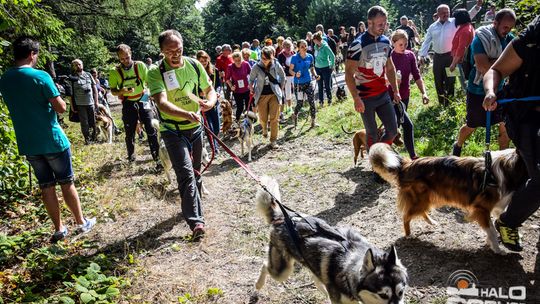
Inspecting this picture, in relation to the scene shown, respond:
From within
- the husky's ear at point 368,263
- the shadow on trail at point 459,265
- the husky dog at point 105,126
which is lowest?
the shadow on trail at point 459,265

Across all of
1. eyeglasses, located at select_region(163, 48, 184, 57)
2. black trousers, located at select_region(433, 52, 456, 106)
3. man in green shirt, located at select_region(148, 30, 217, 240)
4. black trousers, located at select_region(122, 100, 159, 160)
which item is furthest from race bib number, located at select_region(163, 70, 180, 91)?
black trousers, located at select_region(433, 52, 456, 106)

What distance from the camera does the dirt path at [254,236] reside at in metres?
3.29

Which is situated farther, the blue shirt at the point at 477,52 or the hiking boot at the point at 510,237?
the blue shirt at the point at 477,52

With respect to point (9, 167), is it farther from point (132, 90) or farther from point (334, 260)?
point (334, 260)

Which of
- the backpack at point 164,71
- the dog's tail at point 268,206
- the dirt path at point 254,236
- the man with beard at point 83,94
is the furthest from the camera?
the man with beard at point 83,94

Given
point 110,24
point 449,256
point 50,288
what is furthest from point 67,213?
point 110,24

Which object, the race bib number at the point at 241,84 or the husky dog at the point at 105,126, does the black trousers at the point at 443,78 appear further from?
the husky dog at the point at 105,126

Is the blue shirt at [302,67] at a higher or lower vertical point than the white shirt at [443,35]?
lower

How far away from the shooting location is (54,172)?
430cm

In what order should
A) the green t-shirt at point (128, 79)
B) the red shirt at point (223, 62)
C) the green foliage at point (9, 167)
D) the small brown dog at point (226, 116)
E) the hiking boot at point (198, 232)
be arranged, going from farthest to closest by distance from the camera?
the red shirt at point (223, 62) < the small brown dog at point (226, 116) < the green t-shirt at point (128, 79) < the green foliage at point (9, 167) < the hiking boot at point (198, 232)

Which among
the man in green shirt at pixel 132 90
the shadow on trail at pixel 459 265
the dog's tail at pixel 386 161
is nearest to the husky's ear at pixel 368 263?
the shadow on trail at pixel 459 265

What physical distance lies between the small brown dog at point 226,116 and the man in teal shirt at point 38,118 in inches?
206

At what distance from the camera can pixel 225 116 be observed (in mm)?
9508

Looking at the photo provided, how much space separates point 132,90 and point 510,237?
20.1 feet
